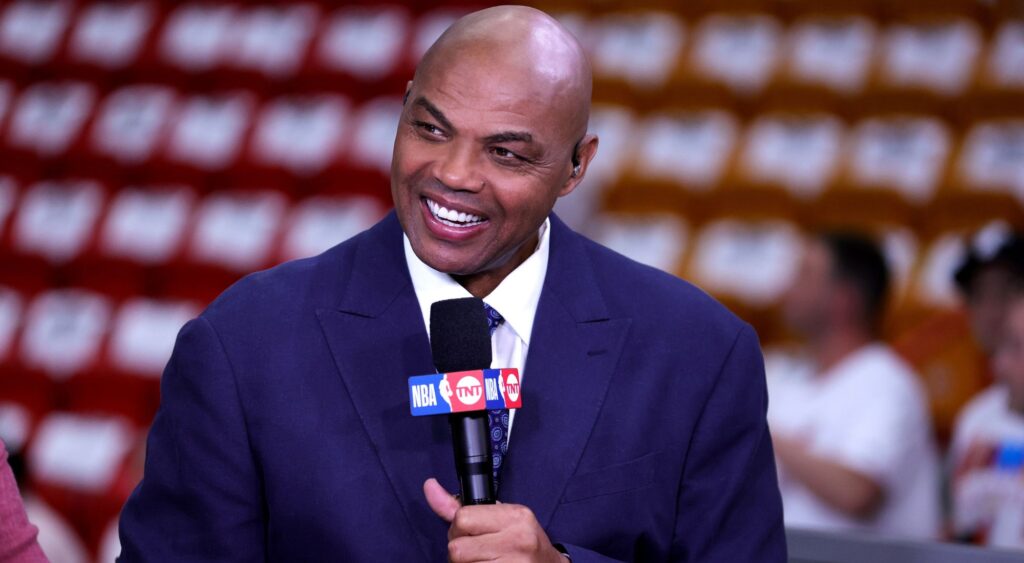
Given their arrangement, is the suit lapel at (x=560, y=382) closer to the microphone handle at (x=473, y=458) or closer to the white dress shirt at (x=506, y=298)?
the white dress shirt at (x=506, y=298)

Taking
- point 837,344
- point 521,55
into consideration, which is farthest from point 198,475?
point 837,344

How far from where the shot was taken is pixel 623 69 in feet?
14.7

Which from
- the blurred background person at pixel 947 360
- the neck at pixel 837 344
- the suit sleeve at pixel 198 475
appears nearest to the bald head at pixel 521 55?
the suit sleeve at pixel 198 475

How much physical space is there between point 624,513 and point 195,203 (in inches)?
142

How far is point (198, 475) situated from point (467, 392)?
0.95 ft

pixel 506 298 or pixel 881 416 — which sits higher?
pixel 506 298

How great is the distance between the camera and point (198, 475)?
4.05ft

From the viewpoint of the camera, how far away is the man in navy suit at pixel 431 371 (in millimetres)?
1251

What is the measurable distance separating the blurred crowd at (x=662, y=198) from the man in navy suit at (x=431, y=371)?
1.30 m

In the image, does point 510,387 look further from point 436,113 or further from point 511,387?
point 436,113

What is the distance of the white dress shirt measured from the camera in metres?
1.35

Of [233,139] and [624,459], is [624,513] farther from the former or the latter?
[233,139]

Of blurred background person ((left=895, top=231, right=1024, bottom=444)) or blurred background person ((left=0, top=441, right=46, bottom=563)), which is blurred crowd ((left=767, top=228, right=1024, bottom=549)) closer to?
blurred background person ((left=895, top=231, right=1024, bottom=444))

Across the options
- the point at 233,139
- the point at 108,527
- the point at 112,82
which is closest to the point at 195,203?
the point at 233,139
